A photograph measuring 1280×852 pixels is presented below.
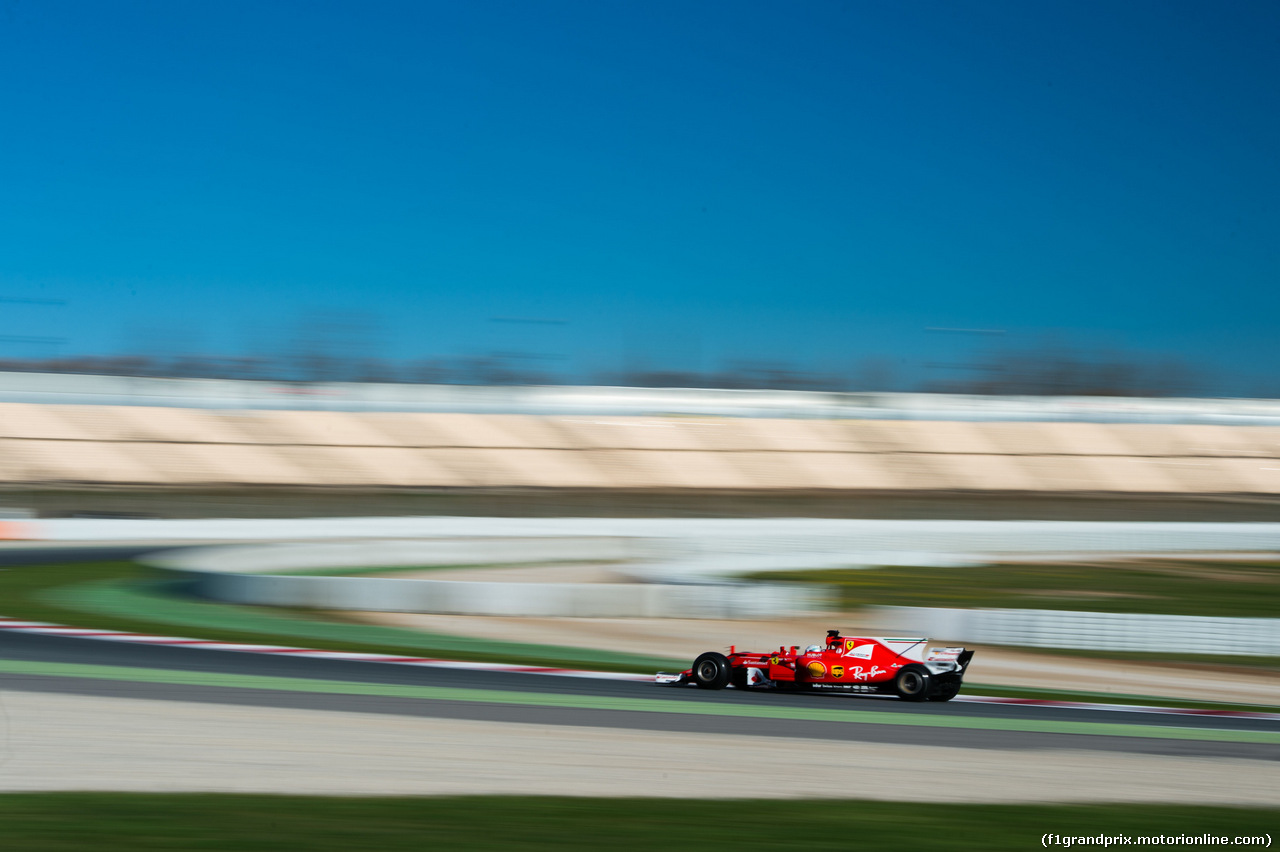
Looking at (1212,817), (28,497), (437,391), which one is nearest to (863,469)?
(437,391)

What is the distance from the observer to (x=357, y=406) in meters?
45.9

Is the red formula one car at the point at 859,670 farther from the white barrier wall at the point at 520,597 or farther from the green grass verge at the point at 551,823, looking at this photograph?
the white barrier wall at the point at 520,597

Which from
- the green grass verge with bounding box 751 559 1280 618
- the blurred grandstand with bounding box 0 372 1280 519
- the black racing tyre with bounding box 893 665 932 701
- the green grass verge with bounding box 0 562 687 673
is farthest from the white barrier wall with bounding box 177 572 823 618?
the blurred grandstand with bounding box 0 372 1280 519

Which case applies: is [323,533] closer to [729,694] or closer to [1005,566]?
[1005,566]

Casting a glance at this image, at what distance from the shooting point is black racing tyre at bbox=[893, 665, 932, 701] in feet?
31.4

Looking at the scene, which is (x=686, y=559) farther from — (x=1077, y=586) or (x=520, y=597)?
(x=520, y=597)

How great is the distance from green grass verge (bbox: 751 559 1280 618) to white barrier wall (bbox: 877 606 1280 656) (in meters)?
2.55

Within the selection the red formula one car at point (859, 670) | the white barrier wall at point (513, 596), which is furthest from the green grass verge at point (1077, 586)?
the red formula one car at point (859, 670)

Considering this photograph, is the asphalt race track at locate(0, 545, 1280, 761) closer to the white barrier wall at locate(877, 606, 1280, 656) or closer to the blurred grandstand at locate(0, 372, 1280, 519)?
the white barrier wall at locate(877, 606, 1280, 656)

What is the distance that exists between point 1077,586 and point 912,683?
11.5 metres

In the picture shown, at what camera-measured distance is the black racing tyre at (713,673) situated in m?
9.91

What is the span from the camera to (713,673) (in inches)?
391

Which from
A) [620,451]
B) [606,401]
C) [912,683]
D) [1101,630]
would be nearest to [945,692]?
[912,683]

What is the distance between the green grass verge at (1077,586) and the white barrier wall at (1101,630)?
8.37ft
